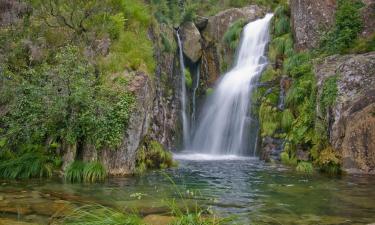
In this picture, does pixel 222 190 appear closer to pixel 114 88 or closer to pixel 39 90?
pixel 114 88

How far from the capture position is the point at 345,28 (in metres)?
17.2

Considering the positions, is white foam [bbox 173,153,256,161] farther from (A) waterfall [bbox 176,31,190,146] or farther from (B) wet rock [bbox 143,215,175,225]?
(B) wet rock [bbox 143,215,175,225]

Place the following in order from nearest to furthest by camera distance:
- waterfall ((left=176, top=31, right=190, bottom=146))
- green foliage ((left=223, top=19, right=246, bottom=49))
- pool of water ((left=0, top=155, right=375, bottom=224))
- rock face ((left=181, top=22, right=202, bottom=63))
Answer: pool of water ((left=0, top=155, right=375, bottom=224)), waterfall ((left=176, top=31, right=190, bottom=146)), rock face ((left=181, top=22, right=202, bottom=63)), green foliage ((left=223, top=19, right=246, bottom=49))

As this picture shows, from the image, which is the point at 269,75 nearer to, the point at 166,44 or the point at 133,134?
the point at 166,44

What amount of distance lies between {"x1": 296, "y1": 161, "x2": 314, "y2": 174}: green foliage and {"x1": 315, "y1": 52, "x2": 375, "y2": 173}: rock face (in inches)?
36.5

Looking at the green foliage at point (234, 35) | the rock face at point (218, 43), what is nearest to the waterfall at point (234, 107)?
the green foliage at point (234, 35)

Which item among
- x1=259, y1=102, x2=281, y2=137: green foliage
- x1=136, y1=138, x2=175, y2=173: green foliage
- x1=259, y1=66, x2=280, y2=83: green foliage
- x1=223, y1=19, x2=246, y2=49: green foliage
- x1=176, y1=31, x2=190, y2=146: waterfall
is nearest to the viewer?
x1=136, y1=138, x2=175, y2=173: green foliage

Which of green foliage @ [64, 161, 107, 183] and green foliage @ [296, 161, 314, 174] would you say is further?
green foliage @ [296, 161, 314, 174]

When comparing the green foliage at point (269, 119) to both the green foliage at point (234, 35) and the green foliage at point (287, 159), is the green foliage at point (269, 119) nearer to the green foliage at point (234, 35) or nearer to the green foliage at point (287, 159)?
the green foliage at point (287, 159)

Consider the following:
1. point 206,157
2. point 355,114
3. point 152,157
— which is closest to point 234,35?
point 206,157

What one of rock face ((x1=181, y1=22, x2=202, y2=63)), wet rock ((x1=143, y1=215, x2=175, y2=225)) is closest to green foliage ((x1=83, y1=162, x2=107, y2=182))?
wet rock ((x1=143, y1=215, x2=175, y2=225))

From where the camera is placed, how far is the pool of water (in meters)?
7.72

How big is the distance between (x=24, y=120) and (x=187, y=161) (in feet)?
20.7

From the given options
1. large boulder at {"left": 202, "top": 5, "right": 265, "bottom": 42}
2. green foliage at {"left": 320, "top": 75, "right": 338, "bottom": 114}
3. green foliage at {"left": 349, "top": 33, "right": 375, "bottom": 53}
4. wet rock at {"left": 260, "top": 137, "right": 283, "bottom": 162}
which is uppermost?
large boulder at {"left": 202, "top": 5, "right": 265, "bottom": 42}
